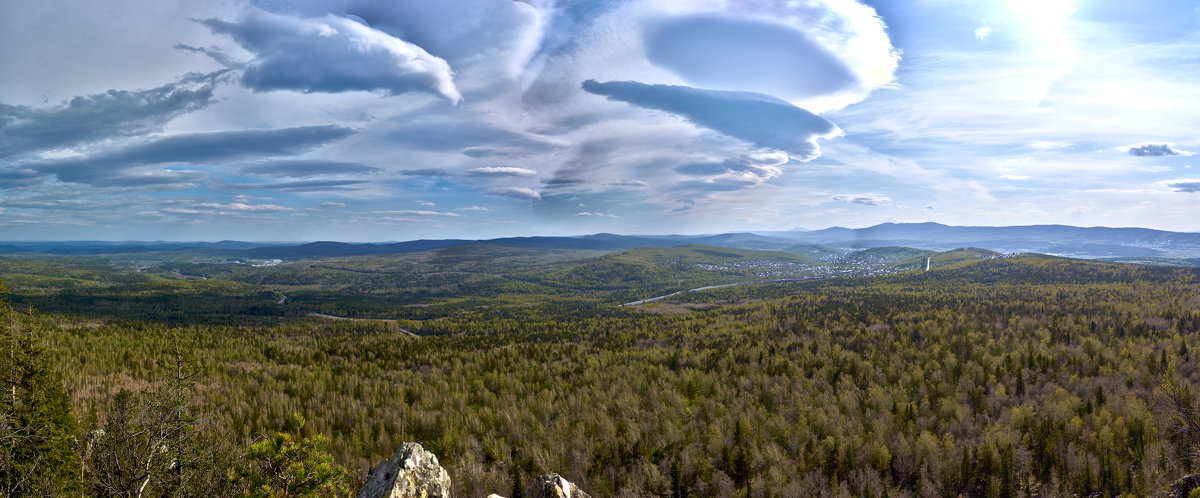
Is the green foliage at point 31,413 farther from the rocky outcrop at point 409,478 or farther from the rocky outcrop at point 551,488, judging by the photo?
the rocky outcrop at point 551,488

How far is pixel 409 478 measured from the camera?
2366 centimetres

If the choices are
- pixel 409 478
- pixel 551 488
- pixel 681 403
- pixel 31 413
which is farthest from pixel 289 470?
pixel 681 403

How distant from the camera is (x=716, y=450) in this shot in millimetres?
41625

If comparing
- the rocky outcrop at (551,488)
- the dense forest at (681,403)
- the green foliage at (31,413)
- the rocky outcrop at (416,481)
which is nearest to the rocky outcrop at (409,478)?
the rocky outcrop at (416,481)

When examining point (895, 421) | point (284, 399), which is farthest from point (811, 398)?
point (284, 399)

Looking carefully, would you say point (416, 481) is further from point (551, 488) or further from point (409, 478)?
point (551, 488)

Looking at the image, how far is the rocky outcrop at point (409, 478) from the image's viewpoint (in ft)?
75.9

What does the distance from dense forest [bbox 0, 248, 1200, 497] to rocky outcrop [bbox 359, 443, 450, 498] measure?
2.11m

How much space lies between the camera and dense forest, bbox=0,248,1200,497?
30422 mm

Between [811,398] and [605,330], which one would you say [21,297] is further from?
[811,398]

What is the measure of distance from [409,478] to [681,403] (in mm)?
35139

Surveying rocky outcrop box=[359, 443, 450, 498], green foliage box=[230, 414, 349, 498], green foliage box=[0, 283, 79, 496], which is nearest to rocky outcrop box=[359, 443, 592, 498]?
rocky outcrop box=[359, 443, 450, 498]

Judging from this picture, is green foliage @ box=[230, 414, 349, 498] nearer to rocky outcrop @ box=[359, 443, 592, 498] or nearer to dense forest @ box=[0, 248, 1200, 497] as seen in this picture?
dense forest @ box=[0, 248, 1200, 497]

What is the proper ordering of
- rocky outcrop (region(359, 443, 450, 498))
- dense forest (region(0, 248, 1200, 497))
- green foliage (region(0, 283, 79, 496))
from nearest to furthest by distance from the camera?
rocky outcrop (region(359, 443, 450, 498)), green foliage (region(0, 283, 79, 496)), dense forest (region(0, 248, 1200, 497))
